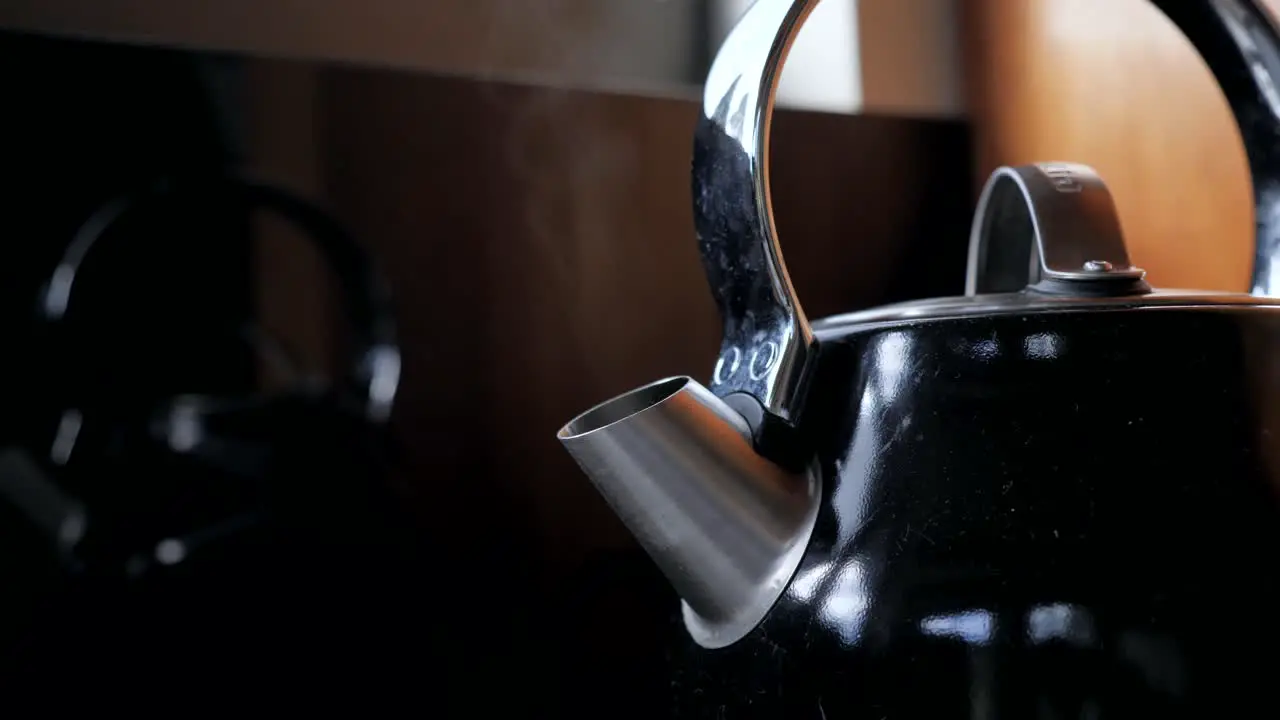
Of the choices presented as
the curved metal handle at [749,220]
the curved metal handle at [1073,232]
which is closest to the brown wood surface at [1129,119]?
the curved metal handle at [1073,232]

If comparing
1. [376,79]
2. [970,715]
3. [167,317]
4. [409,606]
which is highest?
[376,79]

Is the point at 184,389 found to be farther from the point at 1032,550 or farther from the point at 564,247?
the point at 1032,550

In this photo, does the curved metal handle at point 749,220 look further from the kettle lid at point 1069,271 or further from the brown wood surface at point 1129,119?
the brown wood surface at point 1129,119

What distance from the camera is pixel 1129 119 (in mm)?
770

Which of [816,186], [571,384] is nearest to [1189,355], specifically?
[571,384]

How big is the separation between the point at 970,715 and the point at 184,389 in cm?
48

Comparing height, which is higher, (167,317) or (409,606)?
(167,317)

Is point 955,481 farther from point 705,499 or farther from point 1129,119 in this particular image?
point 1129,119

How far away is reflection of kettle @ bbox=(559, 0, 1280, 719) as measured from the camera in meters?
0.28

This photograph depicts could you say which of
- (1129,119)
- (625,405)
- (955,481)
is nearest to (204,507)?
(625,405)

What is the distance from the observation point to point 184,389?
22.5 inches

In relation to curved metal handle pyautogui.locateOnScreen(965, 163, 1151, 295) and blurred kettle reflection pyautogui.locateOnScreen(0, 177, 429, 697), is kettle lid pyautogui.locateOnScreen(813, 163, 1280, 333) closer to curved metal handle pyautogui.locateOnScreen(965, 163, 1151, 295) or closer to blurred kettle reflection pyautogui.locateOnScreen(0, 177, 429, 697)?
curved metal handle pyautogui.locateOnScreen(965, 163, 1151, 295)

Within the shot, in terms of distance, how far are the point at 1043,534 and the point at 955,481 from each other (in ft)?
0.10

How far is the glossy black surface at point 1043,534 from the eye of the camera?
278mm
